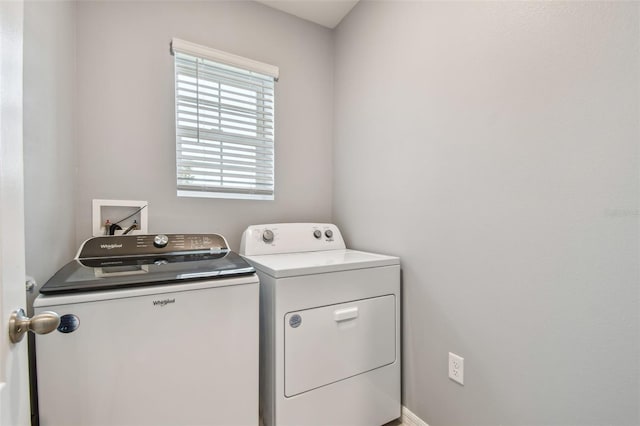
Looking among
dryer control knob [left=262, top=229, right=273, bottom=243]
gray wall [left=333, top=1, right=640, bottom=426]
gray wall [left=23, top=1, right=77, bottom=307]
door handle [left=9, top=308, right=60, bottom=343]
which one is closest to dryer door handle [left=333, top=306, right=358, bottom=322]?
gray wall [left=333, top=1, right=640, bottom=426]

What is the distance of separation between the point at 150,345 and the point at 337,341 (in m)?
0.75

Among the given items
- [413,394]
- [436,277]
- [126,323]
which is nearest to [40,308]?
[126,323]

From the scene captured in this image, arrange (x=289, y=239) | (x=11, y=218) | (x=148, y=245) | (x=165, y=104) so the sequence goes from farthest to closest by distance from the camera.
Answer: (x=289, y=239), (x=165, y=104), (x=148, y=245), (x=11, y=218)

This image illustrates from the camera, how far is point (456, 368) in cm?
123

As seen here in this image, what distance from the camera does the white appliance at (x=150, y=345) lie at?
33.9 inches

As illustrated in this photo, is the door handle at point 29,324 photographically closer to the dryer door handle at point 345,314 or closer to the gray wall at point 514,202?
the dryer door handle at point 345,314

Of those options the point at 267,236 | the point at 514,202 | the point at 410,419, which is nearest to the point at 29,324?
the point at 267,236

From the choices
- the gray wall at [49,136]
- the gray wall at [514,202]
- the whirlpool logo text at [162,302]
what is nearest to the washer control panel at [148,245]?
the gray wall at [49,136]

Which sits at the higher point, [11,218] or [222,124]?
[222,124]

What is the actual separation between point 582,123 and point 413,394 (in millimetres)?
1389

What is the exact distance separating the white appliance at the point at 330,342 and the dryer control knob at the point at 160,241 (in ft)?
1.56

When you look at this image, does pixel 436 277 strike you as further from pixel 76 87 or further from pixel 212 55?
pixel 76 87

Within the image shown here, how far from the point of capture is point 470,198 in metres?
1.19

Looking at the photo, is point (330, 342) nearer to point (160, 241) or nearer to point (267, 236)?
point (267, 236)
